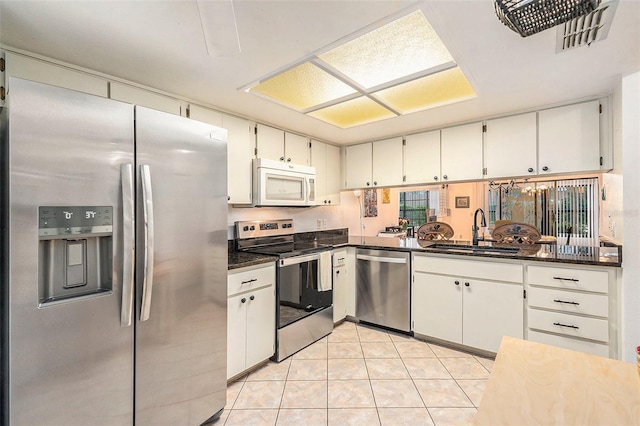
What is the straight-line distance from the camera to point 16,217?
1.05 metres

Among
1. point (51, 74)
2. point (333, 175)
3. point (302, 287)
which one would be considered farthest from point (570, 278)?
point (51, 74)

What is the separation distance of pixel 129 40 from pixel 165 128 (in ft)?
1.66

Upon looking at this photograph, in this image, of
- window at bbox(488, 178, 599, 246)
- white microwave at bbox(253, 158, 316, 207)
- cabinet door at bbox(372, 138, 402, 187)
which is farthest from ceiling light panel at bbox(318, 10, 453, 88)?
window at bbox(488, 178, 599, 246)

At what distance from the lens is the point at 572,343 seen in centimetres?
208

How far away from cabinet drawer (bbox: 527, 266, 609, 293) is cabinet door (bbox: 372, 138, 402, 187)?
1.59m

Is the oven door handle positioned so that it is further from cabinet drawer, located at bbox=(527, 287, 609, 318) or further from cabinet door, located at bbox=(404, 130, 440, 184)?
cabinet drawer, located at bbox=(527, 287, 609, 318)

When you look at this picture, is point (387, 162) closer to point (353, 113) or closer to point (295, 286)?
point (353, 113)

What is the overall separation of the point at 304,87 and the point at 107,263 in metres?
1.74

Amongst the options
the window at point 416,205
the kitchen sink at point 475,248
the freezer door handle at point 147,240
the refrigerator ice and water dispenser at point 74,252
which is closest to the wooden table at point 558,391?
the freezer door handle at point 147,240

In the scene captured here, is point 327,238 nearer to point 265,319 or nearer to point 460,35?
point 265,319

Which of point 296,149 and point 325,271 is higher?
point 296,149

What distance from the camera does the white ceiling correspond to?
50.2 inches

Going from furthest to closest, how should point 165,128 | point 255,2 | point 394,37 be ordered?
point 394,37
point 165,128
point 255,2

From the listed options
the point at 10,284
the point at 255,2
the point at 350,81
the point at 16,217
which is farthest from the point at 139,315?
the point at 350,81
